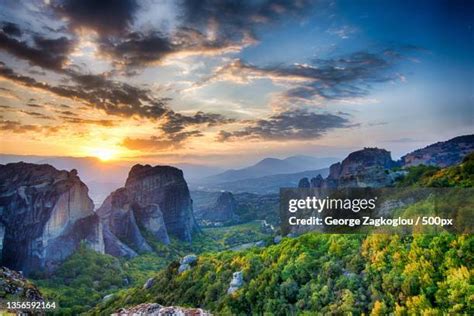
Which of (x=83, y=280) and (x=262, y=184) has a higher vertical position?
(x=262, y=184)

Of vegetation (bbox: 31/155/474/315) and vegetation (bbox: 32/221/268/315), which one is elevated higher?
vegetation (bbox: 31/155/474/315)

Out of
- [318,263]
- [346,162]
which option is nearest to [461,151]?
[318,263]

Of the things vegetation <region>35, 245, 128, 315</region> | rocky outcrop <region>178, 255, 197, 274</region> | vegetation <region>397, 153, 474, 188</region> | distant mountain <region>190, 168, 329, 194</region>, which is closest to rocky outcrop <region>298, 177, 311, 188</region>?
distant mountain <region>190, 168, 329, 194</region>

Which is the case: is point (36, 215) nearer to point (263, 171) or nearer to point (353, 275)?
point (353, 275)

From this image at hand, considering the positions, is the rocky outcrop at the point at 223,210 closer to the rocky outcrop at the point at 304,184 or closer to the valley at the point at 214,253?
the valley at the point at 214,253

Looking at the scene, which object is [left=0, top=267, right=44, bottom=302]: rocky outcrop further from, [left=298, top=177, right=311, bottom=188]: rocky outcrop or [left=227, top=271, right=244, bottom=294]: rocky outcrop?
[left=298, top=177, right=311, bottom=188]: rocky outcrop

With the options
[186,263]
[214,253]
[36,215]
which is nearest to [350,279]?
[186,263]
